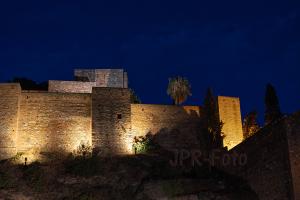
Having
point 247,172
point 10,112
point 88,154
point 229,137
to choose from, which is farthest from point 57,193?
point 229,137

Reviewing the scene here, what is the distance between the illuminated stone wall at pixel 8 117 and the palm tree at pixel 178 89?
12.6 metres

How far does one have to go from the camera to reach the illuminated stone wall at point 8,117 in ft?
104

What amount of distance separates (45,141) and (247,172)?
13340mm

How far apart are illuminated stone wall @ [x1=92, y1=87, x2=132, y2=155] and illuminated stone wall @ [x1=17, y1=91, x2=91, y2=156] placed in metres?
0.65

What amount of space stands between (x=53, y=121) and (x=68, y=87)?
4713 millimetres

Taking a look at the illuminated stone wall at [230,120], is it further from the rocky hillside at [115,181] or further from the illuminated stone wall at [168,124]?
the rocky hillside at [115,181]

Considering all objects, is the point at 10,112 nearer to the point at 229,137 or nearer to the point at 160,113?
the point at 160,113

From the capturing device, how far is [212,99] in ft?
124

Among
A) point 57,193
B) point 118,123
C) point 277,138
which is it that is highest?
point 118,123

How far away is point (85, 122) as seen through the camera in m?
34.1

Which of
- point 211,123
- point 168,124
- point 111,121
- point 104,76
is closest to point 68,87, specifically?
point 104,76

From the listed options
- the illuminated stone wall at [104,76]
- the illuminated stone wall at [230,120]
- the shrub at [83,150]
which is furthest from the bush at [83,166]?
the illuminated stone wall at [104,76]

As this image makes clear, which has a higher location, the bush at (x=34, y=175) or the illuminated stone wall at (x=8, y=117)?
the illuminated stone wall at (x=8, y=117)

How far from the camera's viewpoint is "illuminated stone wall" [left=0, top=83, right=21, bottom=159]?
31.7m
